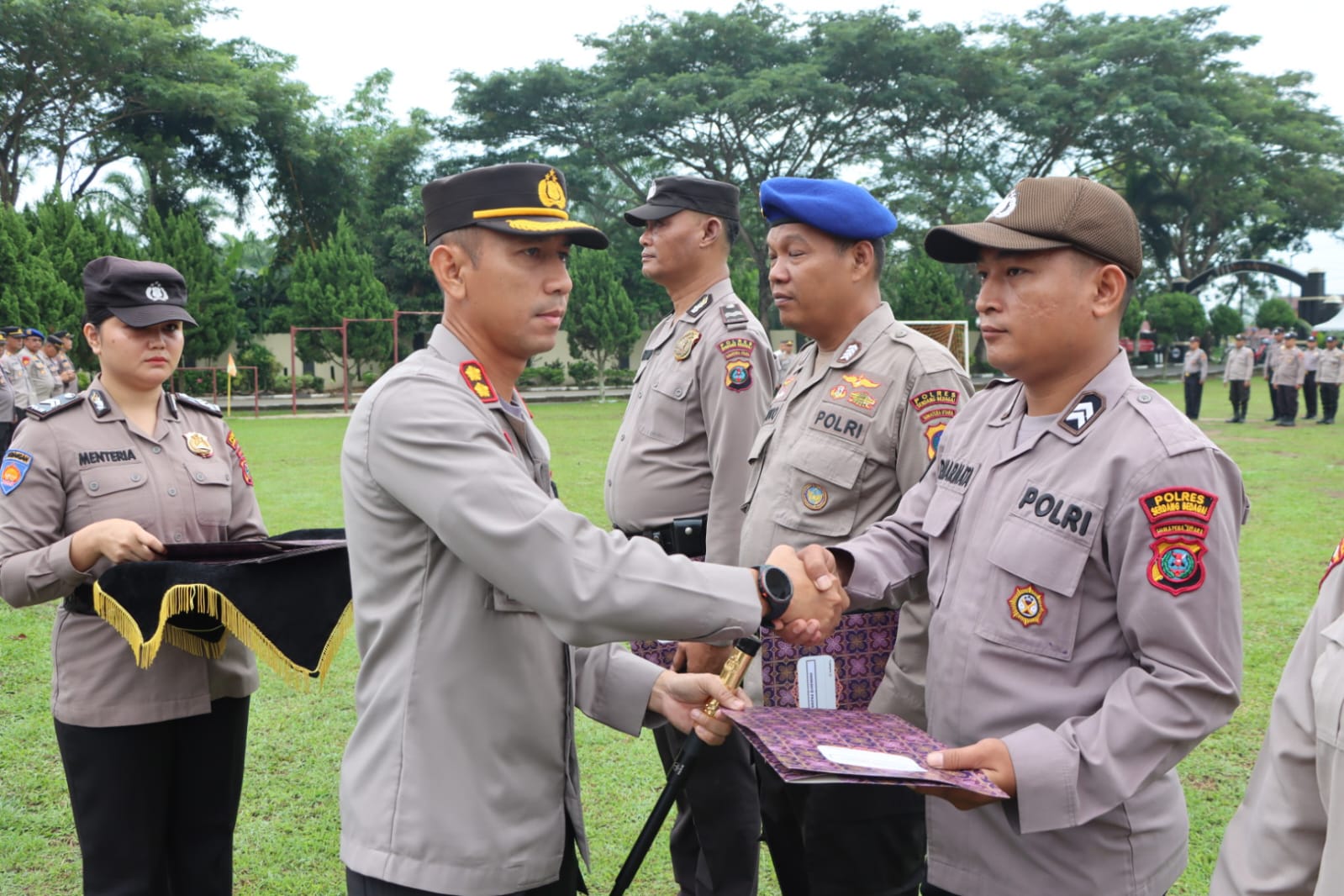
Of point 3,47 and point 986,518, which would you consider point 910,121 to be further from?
point 986,518

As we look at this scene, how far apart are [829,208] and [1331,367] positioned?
841 inches

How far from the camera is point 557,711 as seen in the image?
212 cm

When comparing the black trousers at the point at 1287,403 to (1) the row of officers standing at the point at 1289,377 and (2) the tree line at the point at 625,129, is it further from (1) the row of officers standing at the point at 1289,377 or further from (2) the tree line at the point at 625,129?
(2) the tree line at the point at 625,129

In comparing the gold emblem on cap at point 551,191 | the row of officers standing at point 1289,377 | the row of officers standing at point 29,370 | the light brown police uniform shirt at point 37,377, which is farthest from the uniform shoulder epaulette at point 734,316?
the row of officers standing at point 1289,377

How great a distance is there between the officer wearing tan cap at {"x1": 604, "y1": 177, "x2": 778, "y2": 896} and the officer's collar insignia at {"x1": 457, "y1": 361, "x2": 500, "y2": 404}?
168cm

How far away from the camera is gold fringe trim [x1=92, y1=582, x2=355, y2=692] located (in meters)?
2.56

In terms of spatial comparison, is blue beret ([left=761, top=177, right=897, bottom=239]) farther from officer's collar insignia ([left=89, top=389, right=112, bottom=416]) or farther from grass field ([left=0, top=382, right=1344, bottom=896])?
grass field ([left=0, top=382, right=1344, bottom=896])

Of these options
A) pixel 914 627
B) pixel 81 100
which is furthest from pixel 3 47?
pixel 914 627

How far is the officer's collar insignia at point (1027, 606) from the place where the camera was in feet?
6.62

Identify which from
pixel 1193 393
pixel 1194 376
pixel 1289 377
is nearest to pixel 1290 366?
pixel 1289 377

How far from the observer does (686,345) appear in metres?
4.02

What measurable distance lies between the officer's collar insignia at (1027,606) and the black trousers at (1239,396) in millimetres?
21164

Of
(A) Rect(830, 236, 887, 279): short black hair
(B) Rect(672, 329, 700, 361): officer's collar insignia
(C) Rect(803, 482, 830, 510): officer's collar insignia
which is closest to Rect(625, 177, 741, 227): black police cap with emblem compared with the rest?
(B) Rect(672, 329, 700, 361): officer's collar insignia

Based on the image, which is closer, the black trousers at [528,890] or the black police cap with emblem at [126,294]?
the black trousers at [528,890]
